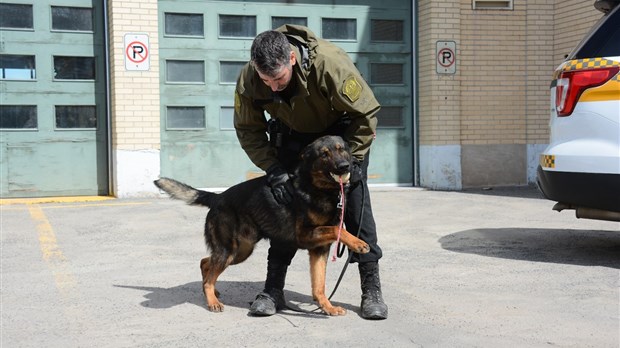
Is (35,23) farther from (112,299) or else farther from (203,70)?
(112,299)

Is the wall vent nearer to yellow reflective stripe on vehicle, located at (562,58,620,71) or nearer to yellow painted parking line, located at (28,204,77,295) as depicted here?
yellow reflective stripe on vehicle, located at (562,58,620,71)

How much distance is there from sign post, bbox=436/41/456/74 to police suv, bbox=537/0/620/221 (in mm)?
6150

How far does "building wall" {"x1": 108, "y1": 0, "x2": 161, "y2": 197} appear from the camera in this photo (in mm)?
10477

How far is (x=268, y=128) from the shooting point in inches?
Result: 173

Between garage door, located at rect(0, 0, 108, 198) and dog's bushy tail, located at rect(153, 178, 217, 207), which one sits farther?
garage door, located at rect(0, 0, 108, 198)

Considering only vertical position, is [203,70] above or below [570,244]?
above

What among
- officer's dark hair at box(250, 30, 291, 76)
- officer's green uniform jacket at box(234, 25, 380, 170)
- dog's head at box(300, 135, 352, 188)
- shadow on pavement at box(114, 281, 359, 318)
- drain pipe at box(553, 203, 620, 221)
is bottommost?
shadow on pavement at box(114, 281, 359, 318)

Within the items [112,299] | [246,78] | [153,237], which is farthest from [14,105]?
[246,78]

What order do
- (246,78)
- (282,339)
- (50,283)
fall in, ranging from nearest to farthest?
(282,339) → (246,78) → (50,283)

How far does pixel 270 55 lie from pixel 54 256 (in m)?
3.65

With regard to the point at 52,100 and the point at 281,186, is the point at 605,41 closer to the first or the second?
the point at 281,186

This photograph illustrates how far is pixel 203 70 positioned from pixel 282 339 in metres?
7.84

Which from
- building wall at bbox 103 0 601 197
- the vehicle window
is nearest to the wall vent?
building wall at bbox 103 0 601 197

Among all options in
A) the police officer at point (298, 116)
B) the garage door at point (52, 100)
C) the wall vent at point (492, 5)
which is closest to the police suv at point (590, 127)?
the police officer at point (298, 116)
